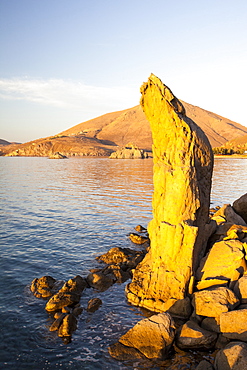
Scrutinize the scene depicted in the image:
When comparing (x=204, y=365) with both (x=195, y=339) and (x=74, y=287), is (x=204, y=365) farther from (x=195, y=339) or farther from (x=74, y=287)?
(x=74, y=287)

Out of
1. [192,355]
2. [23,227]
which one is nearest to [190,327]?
[192,355]

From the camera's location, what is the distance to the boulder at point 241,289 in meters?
10.8

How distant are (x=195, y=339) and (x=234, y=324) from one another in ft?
4.26

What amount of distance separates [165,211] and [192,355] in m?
5.53

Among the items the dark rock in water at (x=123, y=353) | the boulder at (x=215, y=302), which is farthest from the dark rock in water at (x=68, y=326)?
the boulder at (x=215, y=302)

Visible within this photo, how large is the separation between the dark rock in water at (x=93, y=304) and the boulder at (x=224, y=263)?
14.0 feet

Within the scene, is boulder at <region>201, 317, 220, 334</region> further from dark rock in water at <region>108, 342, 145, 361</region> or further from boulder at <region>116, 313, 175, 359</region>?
dark rock in water at <region>108, 342, 145, 361</region>

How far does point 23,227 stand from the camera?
24969 mm

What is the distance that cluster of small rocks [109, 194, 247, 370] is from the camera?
9.05 metres

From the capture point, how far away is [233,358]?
25.3 ft

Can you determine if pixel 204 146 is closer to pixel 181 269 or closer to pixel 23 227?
pixel 181 269

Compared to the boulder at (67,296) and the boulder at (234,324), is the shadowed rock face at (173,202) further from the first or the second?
the boulder at (234,324)

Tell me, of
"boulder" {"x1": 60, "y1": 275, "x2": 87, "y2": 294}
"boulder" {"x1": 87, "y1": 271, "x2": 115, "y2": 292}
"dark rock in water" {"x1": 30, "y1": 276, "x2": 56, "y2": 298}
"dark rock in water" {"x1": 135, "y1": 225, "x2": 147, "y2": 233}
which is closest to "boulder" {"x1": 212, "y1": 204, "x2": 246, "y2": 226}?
"boulder" {"x1": 87, "y1": 271, "x2": 115, "y2": 292}

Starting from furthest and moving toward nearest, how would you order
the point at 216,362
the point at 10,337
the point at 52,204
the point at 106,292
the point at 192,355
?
the point at 52,204, the point at 106,292, the point at 10,337, the point at 192,355, the point at 216,362
